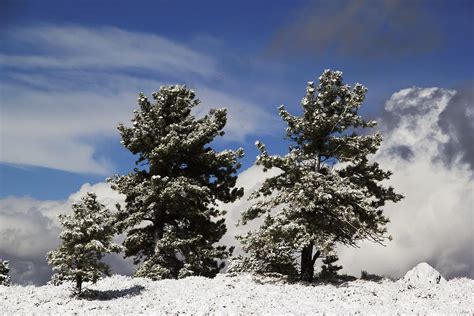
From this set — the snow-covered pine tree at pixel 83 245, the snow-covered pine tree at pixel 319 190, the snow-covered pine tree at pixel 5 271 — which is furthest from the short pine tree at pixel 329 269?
the snow-covered pine tree at pixel 5 271

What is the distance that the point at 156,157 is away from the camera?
114 feet

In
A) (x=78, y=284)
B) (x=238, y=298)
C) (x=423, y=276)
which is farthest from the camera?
(x=423, y=276)

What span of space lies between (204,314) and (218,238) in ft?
54.7

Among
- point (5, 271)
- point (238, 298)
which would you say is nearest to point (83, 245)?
point (238, 298)

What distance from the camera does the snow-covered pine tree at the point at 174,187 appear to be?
34250 millimetres

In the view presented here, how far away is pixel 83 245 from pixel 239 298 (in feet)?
25.2

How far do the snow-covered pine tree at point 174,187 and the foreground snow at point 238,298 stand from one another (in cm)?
522

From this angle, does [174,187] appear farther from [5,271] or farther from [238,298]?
[5,271]

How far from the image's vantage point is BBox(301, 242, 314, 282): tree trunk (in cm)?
2914

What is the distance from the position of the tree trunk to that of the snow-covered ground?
4.97ft

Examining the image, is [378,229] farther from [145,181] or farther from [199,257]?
[145,181]

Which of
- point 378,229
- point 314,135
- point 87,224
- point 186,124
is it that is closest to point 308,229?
point 378,229

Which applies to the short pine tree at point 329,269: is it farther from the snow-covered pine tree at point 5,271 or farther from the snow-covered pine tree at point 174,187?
the snow-covered pine tree at point 5,271

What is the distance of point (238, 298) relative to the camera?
23.8 meters
